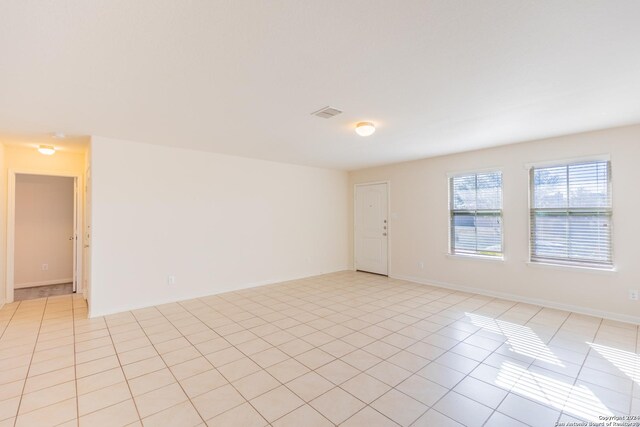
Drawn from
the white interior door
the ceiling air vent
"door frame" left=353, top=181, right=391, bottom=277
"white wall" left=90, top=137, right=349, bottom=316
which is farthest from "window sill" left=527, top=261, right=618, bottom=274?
"white wall" left=90, top=137, right=349, bottom=316

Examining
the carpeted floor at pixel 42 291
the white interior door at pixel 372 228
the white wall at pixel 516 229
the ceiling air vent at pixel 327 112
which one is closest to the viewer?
the ceiling air vent at pixel 327 112

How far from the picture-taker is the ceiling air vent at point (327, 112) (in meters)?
2.98

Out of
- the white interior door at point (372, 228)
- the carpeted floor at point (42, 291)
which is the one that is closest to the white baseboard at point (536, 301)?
the white interior door at point (372, 228)

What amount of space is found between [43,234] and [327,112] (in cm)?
607

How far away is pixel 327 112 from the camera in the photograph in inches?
120

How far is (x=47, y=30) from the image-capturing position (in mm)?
1723

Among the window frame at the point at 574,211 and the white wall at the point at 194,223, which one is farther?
the white wall at the point at 194,223

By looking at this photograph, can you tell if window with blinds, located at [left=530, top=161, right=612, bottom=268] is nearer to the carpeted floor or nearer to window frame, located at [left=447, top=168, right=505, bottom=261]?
window frame, located at [left=447, top=168, right=505, bottom=261]

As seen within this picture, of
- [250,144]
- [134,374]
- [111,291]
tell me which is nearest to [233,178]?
[250,144]

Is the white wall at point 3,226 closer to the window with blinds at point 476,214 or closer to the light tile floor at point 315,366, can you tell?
the light tile floor at point 315,366

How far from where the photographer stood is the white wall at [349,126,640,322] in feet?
11.7

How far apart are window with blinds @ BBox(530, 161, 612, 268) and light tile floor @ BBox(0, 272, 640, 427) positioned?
82 cm

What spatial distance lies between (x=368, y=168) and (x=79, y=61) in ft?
17.4

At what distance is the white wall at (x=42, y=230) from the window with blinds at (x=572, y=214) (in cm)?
824
